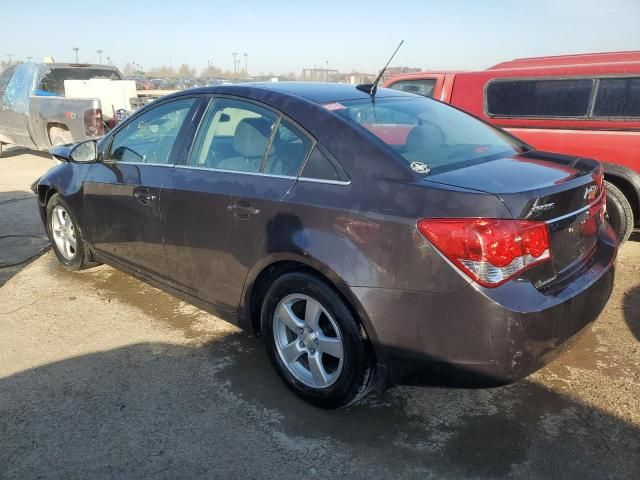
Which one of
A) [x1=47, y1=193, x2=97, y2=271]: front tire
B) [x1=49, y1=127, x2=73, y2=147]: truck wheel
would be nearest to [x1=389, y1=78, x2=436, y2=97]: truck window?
[x1=47, y1=193, x2=97, y2=271]: front tire

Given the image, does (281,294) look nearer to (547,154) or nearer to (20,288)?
(547,154)

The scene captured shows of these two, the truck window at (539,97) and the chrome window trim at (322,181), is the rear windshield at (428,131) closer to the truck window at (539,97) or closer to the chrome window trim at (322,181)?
the chrome window trim at (322,181)

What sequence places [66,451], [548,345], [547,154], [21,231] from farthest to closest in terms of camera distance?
[21,231], [547,154], [66,451], [548,345]

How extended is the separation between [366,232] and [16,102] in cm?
1077

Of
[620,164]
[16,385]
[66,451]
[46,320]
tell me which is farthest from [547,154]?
[46,320]

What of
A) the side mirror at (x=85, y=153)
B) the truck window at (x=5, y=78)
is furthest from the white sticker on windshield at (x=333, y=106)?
the truck window at (x=5, y=78)

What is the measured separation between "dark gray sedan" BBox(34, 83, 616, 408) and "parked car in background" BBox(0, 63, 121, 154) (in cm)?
618

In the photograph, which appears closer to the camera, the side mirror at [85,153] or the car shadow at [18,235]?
the side mirror at [85,153]

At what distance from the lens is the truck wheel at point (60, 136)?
9711 mm

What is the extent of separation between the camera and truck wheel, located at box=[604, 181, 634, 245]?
14.8 ft

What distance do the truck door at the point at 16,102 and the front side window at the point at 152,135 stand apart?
25.5 feet

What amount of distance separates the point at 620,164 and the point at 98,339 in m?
4.40

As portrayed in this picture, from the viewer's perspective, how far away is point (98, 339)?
3.60 meters

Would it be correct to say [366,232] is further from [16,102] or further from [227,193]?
[16,102]
